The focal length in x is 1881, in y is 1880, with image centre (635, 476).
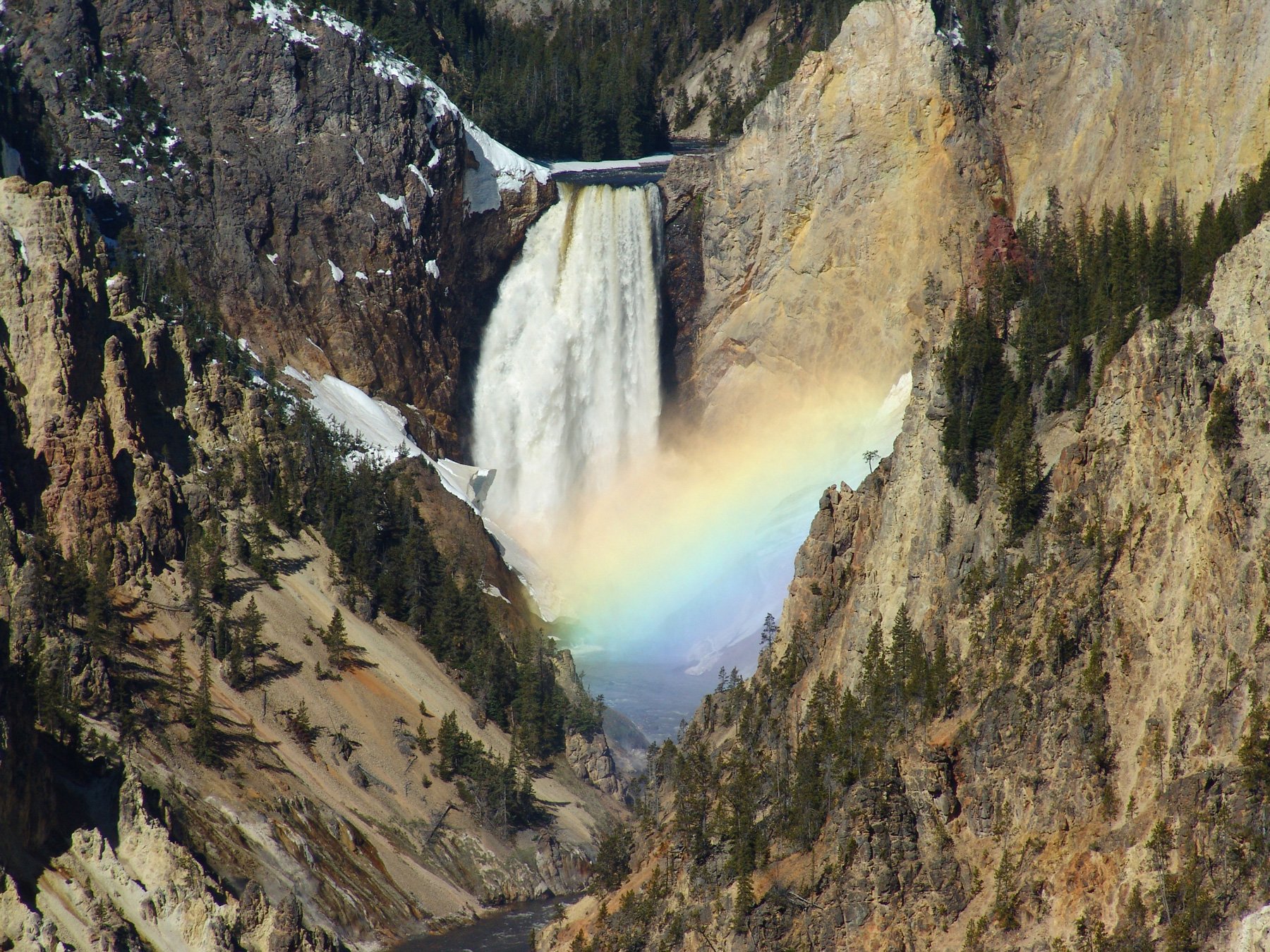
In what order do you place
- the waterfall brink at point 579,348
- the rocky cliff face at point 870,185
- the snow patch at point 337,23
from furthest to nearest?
the waterfall brink at point 579,348
the snow patch at point 337,23
the rocky cliff face at point 870,185

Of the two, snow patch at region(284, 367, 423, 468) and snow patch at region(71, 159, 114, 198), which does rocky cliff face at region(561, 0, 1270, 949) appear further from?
snow patch at region(71, 159, 114, 198)

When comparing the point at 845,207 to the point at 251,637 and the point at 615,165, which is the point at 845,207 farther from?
the point at 251,637

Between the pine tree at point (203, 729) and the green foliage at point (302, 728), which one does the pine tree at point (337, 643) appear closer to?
the green foliage at point (302, 728)

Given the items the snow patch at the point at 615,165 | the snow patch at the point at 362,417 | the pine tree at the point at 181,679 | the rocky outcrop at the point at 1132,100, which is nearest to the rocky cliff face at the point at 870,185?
the rocky outcrop at the point at 1132,100

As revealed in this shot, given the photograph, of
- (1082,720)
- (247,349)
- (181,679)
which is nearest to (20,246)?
(247,349)

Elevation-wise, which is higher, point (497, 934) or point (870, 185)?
point (870, 185)
